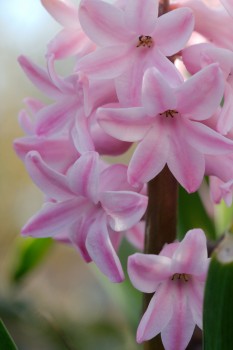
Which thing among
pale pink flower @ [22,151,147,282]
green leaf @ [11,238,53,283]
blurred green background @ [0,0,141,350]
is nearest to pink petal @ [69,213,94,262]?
pale pink flower @ [22,151,147,282]

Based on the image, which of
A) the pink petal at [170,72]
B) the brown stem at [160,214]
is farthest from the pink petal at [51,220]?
the pink petal at [170,72]

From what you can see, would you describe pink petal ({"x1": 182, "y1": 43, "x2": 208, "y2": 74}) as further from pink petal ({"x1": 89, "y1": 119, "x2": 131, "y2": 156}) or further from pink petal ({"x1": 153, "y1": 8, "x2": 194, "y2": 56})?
pink petal ({"x1": 89, "y1": 119, "x2": 131, "y2": 156})

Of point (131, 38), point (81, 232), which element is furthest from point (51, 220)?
point (131, 38)

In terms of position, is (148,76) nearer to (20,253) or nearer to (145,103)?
(145,103)

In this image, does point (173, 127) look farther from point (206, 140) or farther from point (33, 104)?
A: point (33, 104)

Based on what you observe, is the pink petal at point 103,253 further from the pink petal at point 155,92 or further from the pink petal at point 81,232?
the pink petal at point 155,92

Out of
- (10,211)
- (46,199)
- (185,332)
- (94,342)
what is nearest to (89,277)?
(10,211)
